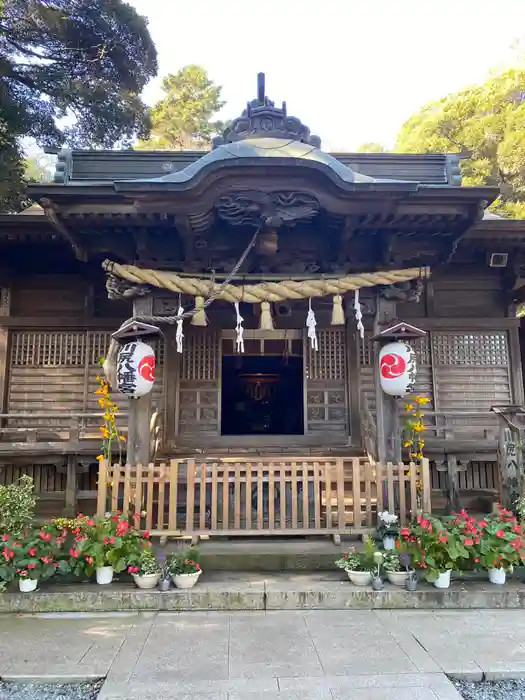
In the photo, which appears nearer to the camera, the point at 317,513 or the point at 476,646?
the point at 476,646

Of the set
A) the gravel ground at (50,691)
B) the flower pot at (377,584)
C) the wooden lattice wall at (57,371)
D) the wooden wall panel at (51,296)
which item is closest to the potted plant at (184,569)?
the gravel ground at (50,691)

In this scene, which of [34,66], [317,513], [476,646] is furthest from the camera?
[34,66]

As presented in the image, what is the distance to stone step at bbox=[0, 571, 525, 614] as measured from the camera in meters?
5.00

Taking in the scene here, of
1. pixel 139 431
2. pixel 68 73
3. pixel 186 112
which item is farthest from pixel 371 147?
pixel 139 431

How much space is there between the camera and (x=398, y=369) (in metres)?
6.66

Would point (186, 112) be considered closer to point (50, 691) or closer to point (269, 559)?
point (269, 559)

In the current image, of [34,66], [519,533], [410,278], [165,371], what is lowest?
[519,533]

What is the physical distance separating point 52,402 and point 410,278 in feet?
22.5

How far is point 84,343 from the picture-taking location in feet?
30.5

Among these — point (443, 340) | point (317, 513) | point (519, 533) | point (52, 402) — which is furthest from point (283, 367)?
point (519, 533)

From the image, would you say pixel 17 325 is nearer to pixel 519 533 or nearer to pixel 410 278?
pixel 410 278

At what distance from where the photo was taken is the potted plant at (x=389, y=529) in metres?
5.90

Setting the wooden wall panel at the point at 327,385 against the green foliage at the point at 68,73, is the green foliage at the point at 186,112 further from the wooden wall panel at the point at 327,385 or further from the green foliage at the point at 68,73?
the wooden wall panel at the point at 327,385

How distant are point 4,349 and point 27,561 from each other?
5.22 meters
